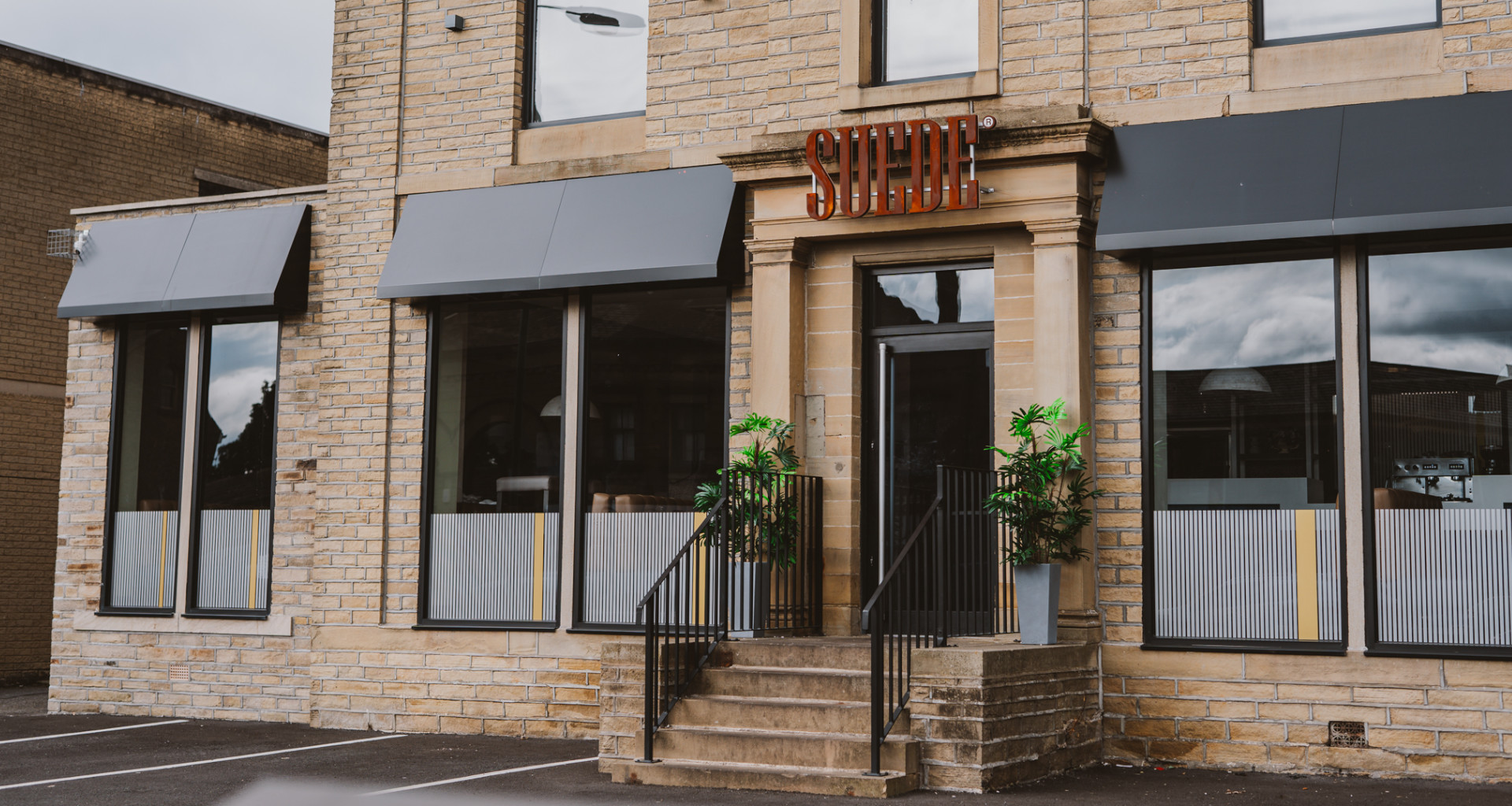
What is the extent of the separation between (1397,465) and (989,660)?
114 inches

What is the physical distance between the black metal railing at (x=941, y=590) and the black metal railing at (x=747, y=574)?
2.27 ft

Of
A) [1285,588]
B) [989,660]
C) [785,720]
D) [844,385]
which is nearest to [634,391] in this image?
[844,385]

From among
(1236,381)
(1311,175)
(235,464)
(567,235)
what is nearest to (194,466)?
(235,464)

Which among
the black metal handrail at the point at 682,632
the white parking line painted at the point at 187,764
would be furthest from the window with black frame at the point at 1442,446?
the white parking line painted at the point at 187,764

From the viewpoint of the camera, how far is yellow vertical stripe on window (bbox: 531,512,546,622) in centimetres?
1092

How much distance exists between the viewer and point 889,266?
10.1 metres

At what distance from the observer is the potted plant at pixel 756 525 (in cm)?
931

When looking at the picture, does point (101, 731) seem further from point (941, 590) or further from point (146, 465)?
point (941, 590)

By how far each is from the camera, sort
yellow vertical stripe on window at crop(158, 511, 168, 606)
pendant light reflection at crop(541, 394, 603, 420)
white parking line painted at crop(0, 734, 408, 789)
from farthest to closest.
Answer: yellow vertical stripe on window at crop(158, 511, 168, 606), pendant light reflection at crop(541, 394, 603, 420), white parking line painted at crop(0, 734, 408, 789)

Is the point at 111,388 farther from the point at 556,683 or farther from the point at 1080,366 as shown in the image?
the point at 1080,366

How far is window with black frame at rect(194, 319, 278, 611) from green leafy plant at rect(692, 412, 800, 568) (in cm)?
456

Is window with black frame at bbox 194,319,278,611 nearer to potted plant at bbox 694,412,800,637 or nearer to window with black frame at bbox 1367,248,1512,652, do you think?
potted plant at bbox 694,412,800,637

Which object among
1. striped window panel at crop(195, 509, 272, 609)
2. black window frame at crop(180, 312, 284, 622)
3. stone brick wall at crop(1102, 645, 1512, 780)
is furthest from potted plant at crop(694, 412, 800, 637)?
striped window panel at crop(195, 509, 272, 609)

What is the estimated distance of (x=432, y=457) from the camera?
11.5 metres
